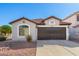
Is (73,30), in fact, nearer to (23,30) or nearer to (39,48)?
(23,30)

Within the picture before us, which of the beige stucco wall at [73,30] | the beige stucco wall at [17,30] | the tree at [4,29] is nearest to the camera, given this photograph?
the tree at [4,29]

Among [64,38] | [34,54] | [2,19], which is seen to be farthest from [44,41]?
[34,54]

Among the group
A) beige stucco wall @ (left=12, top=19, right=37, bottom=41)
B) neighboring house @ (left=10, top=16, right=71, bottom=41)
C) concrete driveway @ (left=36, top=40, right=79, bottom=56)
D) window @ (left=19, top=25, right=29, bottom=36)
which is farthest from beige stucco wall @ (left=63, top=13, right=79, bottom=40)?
window @ (left=19, top=25, right=29, bottom=36)

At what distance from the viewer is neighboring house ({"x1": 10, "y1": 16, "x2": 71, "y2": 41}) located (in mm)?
12016

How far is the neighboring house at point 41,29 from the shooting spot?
473 inches

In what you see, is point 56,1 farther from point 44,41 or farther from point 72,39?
point 72,39

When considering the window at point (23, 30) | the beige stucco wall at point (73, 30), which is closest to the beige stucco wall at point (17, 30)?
the window at point (23, 30)

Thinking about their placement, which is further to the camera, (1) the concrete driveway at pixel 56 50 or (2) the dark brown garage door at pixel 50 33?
(2) the dark brown garage door at pixel 50 33

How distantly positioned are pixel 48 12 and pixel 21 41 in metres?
2.59

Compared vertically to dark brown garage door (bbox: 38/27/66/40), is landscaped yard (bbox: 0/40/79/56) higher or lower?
lower

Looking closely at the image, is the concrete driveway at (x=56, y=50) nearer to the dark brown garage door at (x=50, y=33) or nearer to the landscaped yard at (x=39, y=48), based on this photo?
the landscaped yard at (x=39, y=48)

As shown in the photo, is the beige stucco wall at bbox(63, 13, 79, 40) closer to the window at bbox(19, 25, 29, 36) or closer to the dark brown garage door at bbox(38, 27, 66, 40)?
the dark brown garage door at bbox(38, 27, 66, 40)

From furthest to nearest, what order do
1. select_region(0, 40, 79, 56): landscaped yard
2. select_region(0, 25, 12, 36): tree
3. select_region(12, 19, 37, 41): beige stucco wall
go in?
select_region(12, 19, 37, 41): beige stucco wall → select_region(0, 25, 12, 36): tree → select_region(0, 40, 79, 56): landscaped yard

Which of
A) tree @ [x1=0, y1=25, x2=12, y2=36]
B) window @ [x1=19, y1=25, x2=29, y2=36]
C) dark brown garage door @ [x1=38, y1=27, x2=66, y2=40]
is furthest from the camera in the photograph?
dark brown garage door @ [x1=38, y1=27, x2=66, y2=40]
